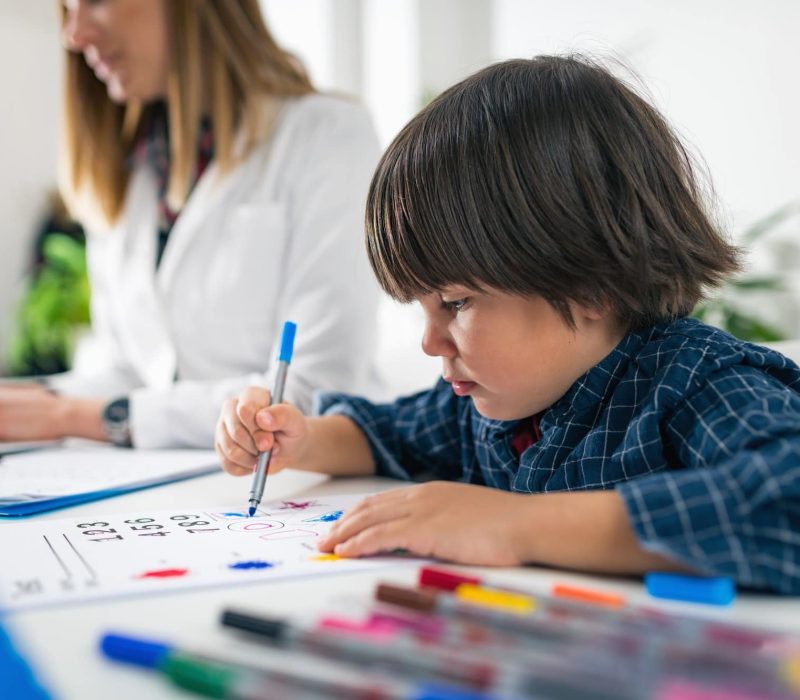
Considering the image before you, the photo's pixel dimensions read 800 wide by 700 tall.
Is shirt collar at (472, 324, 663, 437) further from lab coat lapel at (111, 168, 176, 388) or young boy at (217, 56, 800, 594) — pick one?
lab coat lapel at (111, 168, 176, 388)

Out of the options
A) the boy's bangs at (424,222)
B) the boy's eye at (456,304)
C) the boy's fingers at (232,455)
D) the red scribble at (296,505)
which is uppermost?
the boy's bangs at (424,222)

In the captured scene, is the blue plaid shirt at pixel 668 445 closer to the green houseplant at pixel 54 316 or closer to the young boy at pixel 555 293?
the young boy at pixel 555 293

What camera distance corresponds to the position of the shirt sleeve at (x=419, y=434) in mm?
901

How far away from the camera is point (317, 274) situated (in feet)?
3.80

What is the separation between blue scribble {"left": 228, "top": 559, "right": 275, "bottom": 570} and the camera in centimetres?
55

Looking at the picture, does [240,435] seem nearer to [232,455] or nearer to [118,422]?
[232,455]

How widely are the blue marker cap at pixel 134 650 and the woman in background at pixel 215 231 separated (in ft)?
2.23

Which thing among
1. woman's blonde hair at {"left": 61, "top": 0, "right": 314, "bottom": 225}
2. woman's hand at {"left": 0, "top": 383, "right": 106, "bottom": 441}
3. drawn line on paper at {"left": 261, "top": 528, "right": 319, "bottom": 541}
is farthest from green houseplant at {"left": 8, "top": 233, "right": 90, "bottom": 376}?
drawn line on paper at {"left": 261, "top": 528, "right": 319, "bottom": 541}

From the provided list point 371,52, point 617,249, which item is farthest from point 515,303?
point 371,52

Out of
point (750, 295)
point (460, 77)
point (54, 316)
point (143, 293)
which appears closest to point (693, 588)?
point (143, 293)

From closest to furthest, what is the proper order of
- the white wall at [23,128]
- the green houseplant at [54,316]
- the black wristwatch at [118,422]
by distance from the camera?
the black wristwatch at [118,422] → the green houseplant at [54,316] → the white wall at [23,128]

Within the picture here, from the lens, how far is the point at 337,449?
885 millimetres

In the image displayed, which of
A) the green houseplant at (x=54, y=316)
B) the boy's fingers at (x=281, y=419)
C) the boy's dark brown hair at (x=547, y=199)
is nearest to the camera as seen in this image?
the boy's dark brown hair at (x=547, y=199)

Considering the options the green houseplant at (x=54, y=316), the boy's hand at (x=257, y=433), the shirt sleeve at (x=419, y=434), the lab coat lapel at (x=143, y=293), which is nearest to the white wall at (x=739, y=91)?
the lab coat lapel at (x=143, y=293)
